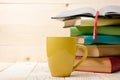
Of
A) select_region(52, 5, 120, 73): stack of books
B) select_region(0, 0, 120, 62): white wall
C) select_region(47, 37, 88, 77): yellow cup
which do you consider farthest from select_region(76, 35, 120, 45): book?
select_region(0, 0, 120, 62): white wall

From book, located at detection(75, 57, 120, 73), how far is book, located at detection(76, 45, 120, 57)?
0.7 inches

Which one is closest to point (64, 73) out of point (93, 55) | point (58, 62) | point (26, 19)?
point (58, 62)

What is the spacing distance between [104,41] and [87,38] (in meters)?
0.05

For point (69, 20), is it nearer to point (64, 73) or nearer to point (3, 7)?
point (64, 73)

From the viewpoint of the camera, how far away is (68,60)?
2.16ft

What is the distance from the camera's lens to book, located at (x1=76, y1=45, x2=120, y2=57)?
758 millimetres

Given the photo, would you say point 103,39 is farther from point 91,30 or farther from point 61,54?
point 61,54

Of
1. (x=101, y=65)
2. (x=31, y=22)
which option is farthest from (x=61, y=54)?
(x=31, y=22)

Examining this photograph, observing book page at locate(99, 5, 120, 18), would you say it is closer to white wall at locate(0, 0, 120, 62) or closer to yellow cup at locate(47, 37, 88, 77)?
yellow cup at locate(47, 37, 88, 77)

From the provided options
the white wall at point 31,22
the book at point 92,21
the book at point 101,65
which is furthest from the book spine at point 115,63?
the white wall at point 31,22

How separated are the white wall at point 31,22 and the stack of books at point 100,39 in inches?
12.6

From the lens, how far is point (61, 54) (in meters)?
0.66

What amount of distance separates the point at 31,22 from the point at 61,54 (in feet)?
1.56

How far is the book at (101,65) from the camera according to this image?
0.73 meters
